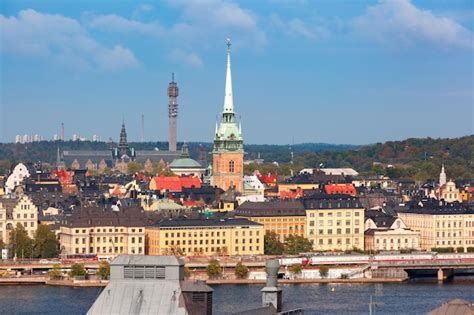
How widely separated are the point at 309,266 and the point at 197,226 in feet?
18.3

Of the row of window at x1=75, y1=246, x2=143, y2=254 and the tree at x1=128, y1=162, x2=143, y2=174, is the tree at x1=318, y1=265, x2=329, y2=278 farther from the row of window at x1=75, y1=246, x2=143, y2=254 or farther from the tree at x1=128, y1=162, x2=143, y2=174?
the tree at x1=128, y1=162, x2=143, y2=174

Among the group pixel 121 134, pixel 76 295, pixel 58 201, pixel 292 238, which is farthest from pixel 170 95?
pixel 76 295

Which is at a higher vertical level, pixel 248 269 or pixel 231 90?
pixel 231 90

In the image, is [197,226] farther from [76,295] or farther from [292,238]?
[76,295]

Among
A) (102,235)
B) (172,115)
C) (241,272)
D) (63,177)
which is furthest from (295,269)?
(172,115)

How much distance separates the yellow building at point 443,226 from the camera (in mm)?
60875

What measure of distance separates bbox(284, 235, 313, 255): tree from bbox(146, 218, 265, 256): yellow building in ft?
3.21

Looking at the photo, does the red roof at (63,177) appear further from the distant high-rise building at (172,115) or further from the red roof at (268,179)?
the distant high-rise building at (172,115)

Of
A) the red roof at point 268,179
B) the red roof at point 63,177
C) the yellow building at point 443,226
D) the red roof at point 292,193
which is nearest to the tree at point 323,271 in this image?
the yellow building at point 443,226

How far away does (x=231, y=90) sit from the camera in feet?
254

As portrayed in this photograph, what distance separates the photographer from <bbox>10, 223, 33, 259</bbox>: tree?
53594 mm

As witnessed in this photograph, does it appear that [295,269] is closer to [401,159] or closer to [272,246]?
[272,246]

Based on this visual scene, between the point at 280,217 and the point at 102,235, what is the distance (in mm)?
7498

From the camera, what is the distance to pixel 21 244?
5381 cm
